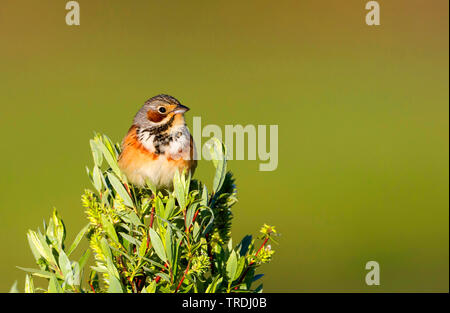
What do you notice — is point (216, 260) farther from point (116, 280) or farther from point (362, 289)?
point (362, 289)

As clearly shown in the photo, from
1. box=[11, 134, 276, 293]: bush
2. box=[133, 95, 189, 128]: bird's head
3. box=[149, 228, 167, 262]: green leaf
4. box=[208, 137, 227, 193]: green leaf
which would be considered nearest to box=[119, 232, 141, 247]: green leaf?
box=[11, 134, 276, 293]: bush

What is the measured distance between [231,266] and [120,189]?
421mm

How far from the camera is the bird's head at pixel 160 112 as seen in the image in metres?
2.90

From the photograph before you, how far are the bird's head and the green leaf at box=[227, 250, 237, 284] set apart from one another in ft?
4.40

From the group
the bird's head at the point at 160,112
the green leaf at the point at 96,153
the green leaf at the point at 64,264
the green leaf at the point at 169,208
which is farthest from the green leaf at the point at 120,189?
the bird's head at the point at 160,112

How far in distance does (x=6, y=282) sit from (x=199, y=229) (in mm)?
6541

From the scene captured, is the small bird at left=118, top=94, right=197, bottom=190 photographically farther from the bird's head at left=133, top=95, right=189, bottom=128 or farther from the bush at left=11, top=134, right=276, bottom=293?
the bush at left=11, top=134, right=276, bottom=293

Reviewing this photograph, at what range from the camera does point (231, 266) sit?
169 centimetres

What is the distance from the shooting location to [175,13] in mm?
16875

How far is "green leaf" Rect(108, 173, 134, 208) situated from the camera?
1822mm

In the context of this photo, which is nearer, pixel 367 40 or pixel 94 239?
pixel 94 239

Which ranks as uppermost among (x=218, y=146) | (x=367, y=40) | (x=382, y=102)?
(x=367, y=40)
